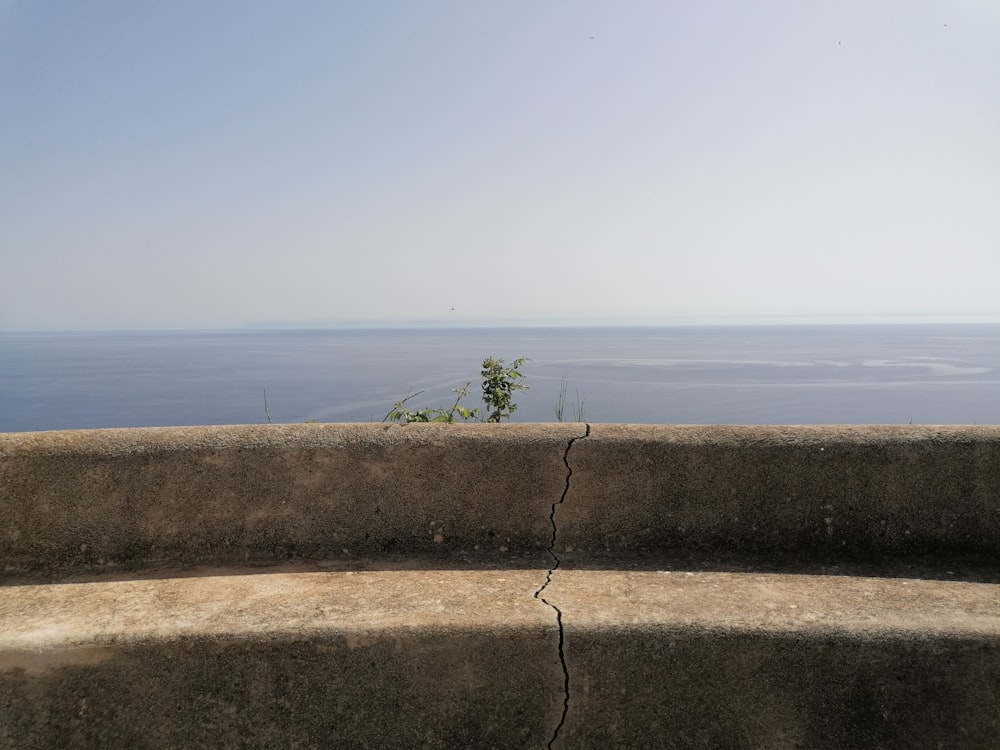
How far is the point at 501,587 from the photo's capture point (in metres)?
2.70

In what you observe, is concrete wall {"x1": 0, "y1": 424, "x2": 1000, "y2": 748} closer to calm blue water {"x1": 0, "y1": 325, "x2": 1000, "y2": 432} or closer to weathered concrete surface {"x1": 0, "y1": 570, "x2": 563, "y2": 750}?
weathered concrete surface {"x1": 0, "y1": 570, "x2": 563, "y2": 750}

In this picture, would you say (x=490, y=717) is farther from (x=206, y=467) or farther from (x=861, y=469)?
(x=861, y=469)

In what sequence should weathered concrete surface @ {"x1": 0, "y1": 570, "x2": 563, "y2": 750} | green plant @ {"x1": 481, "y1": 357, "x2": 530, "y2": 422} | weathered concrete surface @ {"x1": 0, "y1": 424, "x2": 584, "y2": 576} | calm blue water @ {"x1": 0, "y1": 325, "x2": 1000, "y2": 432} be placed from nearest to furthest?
weathered concrete surface @ {"x1": 0, "y1": 570, "x2": 563, "y2": 750}, weathered concrete surface @ {"x1": 0, "y1": 424, "x2": 584, "y2": 576}, green plant @ {"x1": 481, "y1": 357, "x2": 530, "y2": 422}, calm blue water @ {"x1": 0, "y1": 325, "x2": 1000, "y2": 432}

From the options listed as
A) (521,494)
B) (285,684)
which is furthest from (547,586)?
(285,684)

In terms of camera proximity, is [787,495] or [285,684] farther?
[787,495]

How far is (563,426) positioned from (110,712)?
204 centimetres

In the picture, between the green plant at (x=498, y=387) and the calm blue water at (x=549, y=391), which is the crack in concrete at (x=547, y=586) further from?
the calm blue water at (x=549, y=391)

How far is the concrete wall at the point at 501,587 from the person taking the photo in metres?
2.27

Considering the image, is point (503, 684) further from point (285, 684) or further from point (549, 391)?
point (549, 391)

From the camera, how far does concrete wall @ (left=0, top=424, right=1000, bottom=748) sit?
227 centimetres

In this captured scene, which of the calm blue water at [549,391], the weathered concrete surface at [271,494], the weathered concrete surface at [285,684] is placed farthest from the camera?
the calm blue water at [549,391]

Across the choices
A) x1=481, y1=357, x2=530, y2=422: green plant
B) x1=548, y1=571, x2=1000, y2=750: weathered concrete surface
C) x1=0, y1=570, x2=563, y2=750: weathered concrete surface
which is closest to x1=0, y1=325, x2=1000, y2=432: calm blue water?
x1=481, y1=357, x2=530, y2=422: green plant

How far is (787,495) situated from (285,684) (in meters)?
2.20

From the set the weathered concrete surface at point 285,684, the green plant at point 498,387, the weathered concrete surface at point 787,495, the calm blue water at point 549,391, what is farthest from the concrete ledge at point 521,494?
the calm blue water at point 549,391
